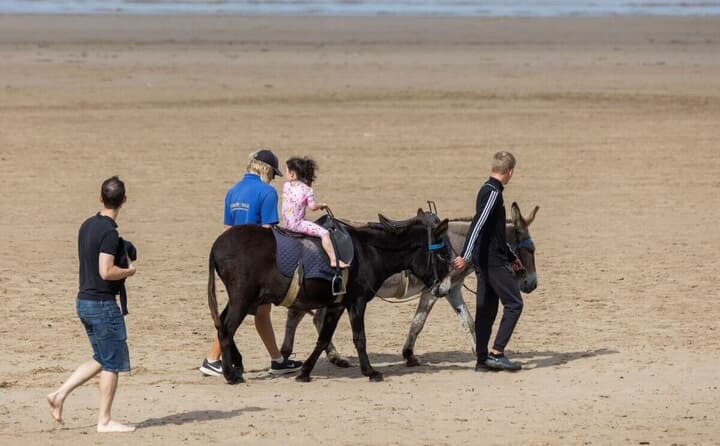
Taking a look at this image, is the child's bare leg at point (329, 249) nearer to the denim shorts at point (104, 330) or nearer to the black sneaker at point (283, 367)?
the black sneaker at point (283, 367)

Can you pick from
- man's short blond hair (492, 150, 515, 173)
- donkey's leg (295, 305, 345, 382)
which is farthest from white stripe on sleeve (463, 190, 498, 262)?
donkey's leg (295, 305, 345, 382)

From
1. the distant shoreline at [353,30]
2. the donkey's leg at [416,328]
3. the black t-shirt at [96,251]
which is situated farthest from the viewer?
the distant shoreline at [353,30]

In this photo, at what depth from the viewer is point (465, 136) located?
26203mm

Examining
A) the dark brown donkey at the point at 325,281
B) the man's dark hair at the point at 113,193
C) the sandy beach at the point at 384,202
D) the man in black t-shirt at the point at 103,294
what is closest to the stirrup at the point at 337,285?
the dark brown donkey at the point at 325,281

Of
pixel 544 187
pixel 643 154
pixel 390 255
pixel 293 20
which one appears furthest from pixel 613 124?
pixel 293 20

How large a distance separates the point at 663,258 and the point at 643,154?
7.60m

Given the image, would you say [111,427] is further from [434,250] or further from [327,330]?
[434,250]

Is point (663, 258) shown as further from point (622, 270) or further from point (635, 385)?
point (635, 385)

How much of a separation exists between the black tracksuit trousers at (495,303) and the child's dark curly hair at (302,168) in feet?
5.95

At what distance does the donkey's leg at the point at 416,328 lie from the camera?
13.0 m

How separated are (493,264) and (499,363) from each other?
2.97ft

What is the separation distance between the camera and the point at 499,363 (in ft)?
41.2

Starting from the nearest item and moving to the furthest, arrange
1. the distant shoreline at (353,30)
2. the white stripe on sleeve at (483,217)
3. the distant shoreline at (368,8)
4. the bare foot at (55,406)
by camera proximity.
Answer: the bare foot at (55,406) → the white stripe on sleeve at (483,217) → the distant shoreline at (353,30) → the distant shoreline at (368,8)

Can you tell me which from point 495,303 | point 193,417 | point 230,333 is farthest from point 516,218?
point 193,417
